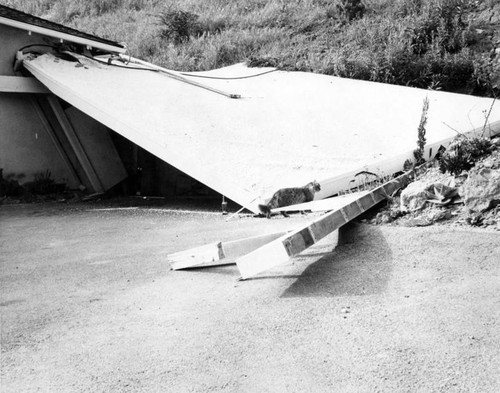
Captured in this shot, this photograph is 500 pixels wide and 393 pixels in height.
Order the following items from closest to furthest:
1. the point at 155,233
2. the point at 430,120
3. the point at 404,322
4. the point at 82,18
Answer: the point at 404,322 → the point at 155,233 → the point at 430,120 → the point at 82,18

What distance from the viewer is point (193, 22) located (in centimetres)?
1762

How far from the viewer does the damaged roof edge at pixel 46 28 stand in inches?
374

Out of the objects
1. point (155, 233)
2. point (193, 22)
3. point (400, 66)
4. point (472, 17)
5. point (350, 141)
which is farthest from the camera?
point (193, 22)

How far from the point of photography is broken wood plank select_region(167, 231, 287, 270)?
5.13m

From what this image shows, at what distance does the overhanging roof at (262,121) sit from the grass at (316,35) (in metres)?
1.36

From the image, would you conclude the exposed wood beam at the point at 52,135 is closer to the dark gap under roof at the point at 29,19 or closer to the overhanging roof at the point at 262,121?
the overhanging roof at the point at 262,121

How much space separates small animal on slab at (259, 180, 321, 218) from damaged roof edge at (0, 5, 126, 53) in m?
5.27

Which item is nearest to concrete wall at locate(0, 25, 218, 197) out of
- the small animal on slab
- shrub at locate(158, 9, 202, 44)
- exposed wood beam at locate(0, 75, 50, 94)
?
exposed wood beam at locate(0, 75, 50, 94)

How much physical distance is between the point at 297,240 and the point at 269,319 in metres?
0.94

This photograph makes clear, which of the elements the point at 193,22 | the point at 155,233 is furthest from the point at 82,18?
the point at 155,233

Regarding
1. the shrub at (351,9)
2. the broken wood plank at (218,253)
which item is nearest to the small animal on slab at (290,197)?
the broken wood plank at (218,253)

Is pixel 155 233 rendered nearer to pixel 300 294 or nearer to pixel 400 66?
pixel 300 294

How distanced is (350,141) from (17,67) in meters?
5.26

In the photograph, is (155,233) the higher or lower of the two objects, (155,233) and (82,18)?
the lower
